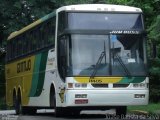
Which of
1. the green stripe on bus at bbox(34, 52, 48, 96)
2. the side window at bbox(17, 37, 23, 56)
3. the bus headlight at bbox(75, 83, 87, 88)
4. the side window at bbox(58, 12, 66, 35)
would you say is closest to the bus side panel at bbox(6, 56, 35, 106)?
the side window at bbox(17, 37, 23, 56)

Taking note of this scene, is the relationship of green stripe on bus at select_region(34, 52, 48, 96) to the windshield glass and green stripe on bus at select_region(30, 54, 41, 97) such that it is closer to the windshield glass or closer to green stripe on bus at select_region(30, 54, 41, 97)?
green stripe on bus at select_region(30, 54, 41, 97)

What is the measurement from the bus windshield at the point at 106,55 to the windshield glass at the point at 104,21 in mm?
330

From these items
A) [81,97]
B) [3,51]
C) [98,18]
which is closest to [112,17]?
[98,18]

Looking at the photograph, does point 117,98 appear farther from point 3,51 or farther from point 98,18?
point 3,51

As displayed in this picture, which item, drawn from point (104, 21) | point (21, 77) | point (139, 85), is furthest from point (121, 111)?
point (21, 77)

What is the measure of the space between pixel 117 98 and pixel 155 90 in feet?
43.0

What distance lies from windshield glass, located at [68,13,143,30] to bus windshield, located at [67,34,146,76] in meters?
0.33

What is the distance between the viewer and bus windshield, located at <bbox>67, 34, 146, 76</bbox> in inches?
729

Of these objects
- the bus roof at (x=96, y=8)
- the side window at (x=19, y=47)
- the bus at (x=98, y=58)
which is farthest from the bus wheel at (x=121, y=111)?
the side window at (x=19, y=47)

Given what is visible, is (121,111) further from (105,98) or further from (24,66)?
(24,66)

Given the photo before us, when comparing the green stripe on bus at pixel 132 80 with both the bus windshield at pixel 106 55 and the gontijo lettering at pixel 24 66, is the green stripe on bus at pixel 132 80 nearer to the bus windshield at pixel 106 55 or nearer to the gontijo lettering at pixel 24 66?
the bus windshield at pixel 106 55

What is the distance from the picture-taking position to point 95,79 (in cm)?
1852

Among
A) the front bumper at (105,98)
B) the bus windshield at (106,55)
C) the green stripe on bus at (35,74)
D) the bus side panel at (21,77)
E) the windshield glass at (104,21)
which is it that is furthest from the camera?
the bus side panel at (21,77)

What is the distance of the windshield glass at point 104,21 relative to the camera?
18984mm
